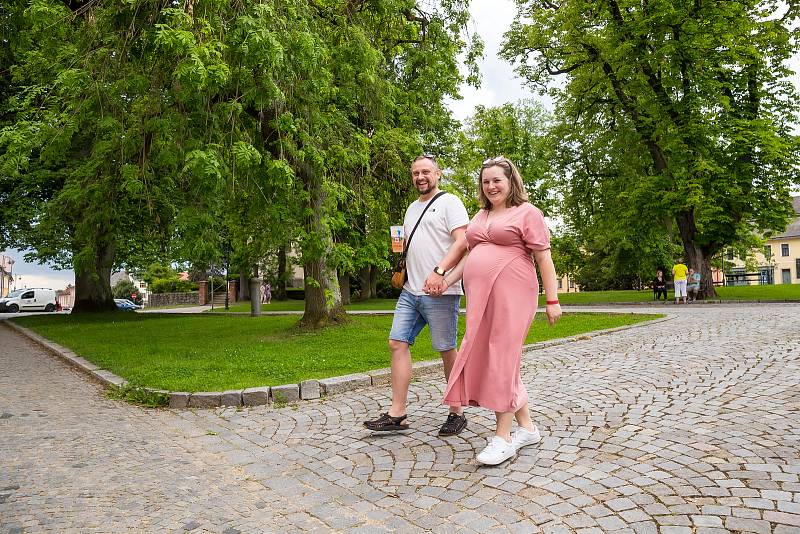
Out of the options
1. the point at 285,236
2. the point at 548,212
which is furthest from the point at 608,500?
the point at 548,212

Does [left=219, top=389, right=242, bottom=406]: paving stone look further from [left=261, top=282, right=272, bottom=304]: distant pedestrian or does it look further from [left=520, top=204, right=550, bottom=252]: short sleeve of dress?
[left=261, top=282, right=272, bottom=304]: distant pedestrian

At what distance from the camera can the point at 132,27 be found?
310 inches

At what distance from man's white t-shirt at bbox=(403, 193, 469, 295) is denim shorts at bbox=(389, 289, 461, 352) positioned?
8cm

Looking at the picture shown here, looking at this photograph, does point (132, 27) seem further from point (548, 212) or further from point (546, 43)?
point (548, 212)

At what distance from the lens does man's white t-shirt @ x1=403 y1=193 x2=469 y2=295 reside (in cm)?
451

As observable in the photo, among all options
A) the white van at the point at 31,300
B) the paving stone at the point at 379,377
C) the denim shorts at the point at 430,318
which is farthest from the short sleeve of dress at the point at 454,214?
the white van at the point at 31,300

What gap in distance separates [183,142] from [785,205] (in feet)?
73.1

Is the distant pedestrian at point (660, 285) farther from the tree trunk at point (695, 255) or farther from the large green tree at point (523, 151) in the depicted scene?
the large green tree at point (523, 151)

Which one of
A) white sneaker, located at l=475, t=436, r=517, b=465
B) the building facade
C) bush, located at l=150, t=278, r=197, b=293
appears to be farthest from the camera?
the building facade

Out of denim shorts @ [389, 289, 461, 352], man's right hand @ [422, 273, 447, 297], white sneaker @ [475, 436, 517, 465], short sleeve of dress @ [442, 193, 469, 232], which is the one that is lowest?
white sneaker @ [475, 436, 517, 465]

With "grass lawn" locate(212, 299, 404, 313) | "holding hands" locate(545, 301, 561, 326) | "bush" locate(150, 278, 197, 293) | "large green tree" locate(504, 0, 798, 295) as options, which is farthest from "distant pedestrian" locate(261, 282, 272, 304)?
"holding hands" locate(545, 301, 561, 326)

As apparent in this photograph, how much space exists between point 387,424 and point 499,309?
58.8 inches

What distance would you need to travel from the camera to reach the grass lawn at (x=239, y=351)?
23.4 ft

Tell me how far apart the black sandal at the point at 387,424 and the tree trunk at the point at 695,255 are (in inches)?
881
